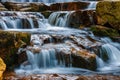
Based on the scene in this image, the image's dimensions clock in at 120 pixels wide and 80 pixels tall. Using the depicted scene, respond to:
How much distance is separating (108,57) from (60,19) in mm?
5058

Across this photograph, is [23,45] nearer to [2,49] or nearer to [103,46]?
[2,49]

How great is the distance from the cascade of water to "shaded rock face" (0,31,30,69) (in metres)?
5.42

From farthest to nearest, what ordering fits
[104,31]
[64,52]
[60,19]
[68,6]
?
[68,6], [60,19], [104,31], [64,52]

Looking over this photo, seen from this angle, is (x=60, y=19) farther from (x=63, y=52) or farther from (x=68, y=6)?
(x=63, y=52)

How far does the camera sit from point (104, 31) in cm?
1301

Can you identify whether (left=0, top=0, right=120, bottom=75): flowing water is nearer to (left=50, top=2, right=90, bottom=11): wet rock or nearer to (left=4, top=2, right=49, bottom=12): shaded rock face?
(left=4, top=2, right=49, bottom=12): shaded rock face

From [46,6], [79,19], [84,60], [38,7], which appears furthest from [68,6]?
[84,60]

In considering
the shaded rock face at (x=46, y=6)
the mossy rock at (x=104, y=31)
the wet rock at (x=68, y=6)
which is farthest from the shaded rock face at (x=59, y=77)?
the wet rock at (x=68, y=6)

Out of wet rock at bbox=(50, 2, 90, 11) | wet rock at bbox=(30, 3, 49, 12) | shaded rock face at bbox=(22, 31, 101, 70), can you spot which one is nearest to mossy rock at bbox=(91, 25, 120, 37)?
shaded rock face at bbox=(22, 31, 101, 70)

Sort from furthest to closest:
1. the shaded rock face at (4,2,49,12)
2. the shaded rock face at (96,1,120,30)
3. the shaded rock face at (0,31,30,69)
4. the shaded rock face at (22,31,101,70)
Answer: the shaded rock face at (4,2,49,12)
the shaded rock face at (96,1,120,30)
the shaded rock face at (22,31,101,70)
the shaded rock face at (0,31,30,69)

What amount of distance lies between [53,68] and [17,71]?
1175 mm

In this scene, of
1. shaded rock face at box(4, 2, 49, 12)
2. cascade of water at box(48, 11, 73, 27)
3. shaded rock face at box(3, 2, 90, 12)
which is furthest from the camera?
shaded rock face at box(3, 2, 90, 12)

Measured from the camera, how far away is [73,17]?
1484 centimetres

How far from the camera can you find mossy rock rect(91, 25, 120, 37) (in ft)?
42.4
